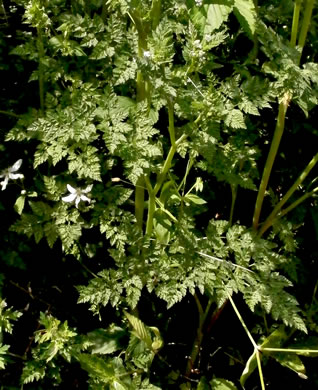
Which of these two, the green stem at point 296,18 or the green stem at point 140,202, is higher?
the green stem at point 296,18

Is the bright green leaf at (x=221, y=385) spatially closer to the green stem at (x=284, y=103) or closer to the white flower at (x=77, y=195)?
the green stem at (x=284, y=103)

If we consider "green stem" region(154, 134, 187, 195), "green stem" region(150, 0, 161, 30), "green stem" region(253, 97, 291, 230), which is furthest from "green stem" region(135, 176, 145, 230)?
"green stem" region(150, 0, 161, 30)

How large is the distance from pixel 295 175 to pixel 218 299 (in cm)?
70

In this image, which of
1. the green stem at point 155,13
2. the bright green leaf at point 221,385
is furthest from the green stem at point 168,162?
the bright green leaf at point 221,385

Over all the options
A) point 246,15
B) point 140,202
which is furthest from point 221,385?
point 246,15

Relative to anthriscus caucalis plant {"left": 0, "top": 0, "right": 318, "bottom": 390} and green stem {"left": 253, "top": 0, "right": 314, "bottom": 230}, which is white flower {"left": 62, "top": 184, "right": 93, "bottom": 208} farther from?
green stem {"left": 253, "top": 0, "right": 314, "bottom": 230}

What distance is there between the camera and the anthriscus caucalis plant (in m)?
1.83

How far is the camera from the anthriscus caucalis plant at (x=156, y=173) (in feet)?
6.02

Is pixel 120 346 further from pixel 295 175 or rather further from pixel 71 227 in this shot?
pixel 295 175

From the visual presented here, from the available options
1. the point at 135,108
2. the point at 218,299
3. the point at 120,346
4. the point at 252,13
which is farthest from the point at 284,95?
the point at 120,346

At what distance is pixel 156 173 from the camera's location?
6.97 feet

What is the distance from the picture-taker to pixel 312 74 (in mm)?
1816

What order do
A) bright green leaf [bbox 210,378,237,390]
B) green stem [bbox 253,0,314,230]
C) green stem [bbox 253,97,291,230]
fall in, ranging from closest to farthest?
green stem [bbox 253,0,314,230]
green stem [bbox 253,97,291,230]
bright green leaf [bbox 210,378,237,390]

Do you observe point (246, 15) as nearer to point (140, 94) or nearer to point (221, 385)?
point (140, 94)
